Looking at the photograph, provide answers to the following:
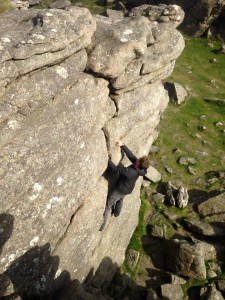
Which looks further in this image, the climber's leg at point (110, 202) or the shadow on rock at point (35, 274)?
the climber's leg at point (110, 202)

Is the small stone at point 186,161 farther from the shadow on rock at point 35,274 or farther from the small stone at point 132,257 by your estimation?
the shadow on rock at point 35,274

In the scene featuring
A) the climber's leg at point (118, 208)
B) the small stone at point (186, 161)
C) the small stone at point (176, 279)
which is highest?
the climber's leg at point (118, 208)

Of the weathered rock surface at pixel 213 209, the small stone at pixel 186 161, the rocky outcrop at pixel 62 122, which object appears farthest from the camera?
the small stone at pixel 186 161

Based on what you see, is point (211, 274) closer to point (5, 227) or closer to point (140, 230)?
point (140, 230)

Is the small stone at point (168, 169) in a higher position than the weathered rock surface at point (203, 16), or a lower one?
lower

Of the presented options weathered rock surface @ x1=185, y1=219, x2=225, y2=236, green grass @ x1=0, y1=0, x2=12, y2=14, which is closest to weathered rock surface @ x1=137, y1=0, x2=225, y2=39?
green grass @ x1=0, y1=0, x2=12, y2=14

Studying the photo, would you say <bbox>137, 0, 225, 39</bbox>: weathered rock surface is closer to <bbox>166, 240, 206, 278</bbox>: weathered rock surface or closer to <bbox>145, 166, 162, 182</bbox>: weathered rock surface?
<bbox>145, 166, 162, 182</bbox>: weathered rock surface

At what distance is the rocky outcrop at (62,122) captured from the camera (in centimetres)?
1312

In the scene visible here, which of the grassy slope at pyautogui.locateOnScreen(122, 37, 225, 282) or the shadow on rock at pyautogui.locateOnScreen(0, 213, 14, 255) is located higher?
the shadow on rock at pyautogui.locateOnScreen(0, 213, 14, 255)

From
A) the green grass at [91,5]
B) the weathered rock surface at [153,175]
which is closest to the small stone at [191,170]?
the weathered rock surface at [153,175]

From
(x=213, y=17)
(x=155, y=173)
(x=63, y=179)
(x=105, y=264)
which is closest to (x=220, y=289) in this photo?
(x=105, y=264)

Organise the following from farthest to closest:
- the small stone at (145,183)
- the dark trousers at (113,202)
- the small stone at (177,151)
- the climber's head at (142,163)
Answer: the small stone at (177,151) → the small stone at (145,183) → the dark trousers at (113,202) → the climber's head at (142,163)

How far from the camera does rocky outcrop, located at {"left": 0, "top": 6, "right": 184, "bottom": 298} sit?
43.0 ft

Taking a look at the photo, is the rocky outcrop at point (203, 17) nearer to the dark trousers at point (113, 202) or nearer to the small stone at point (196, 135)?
the small stone at point (196, 135)
